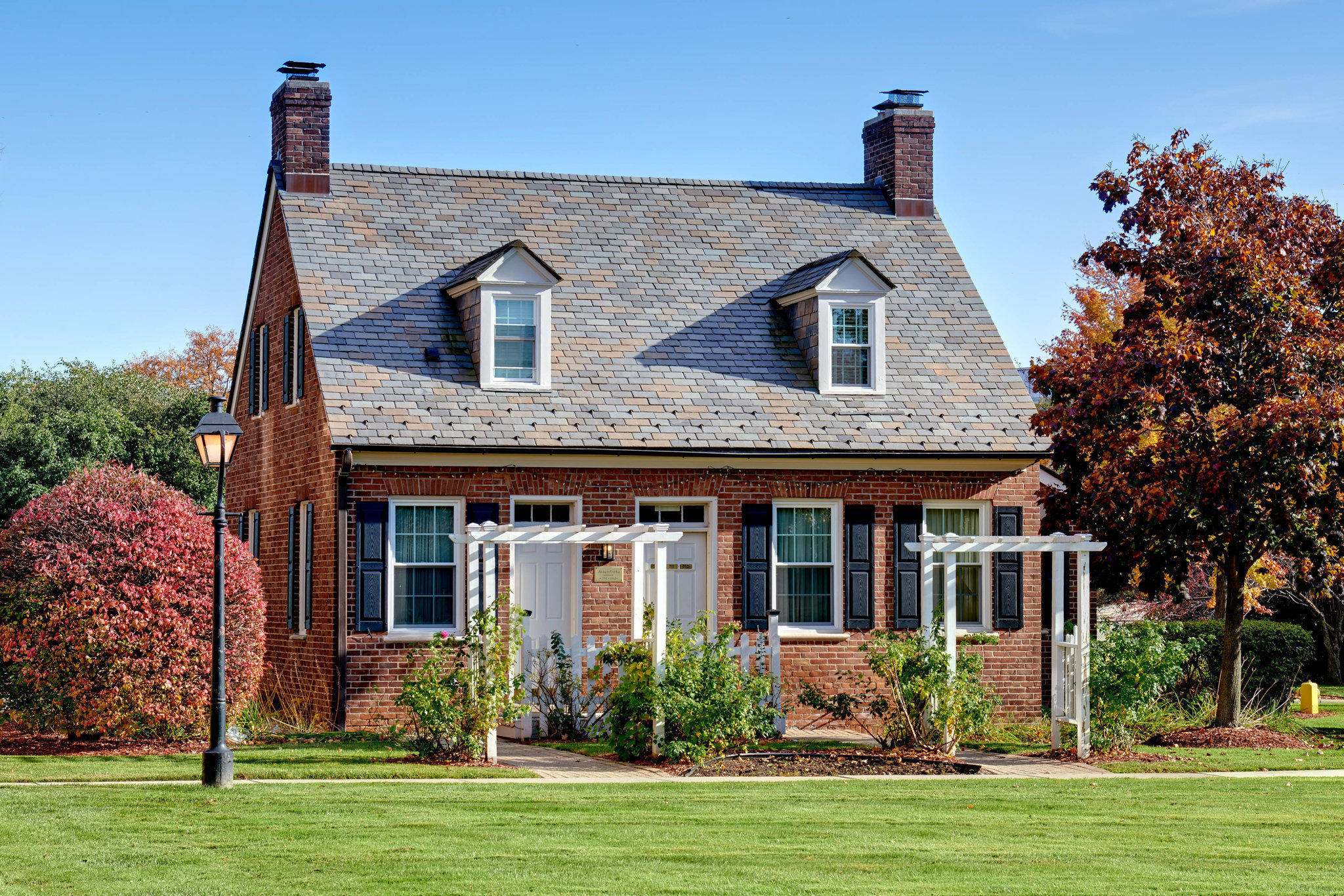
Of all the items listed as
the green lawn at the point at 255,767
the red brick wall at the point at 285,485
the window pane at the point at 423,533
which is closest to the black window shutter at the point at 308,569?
the red brick wall at the point at 285,485

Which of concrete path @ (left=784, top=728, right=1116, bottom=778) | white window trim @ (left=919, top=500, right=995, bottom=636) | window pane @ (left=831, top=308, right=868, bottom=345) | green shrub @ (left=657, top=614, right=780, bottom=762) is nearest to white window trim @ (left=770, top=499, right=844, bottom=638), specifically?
white window trim @ (left=919, top=500, right=995, bottom=636)

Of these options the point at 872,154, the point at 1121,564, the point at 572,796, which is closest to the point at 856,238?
the point at 872,154

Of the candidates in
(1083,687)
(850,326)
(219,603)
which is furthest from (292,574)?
(1083,687)

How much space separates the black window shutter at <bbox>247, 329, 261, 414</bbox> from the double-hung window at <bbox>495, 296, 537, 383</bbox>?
5095mm

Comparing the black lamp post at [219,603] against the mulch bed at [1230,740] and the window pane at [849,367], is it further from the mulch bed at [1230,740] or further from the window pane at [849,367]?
the mulch bed at [1230,740]

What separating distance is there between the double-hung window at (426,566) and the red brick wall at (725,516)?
0.28 m

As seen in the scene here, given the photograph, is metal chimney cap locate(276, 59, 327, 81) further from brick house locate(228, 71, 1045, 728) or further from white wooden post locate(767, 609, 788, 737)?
white wooden post locate(767, 609, 788, 737)

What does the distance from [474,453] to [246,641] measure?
3.33 m

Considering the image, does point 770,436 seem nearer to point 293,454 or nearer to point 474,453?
point 474,453

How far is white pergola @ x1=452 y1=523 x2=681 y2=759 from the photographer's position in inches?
592

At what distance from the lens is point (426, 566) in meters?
18.4

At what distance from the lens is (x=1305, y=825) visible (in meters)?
11.8

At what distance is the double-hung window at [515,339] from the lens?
63.2ft

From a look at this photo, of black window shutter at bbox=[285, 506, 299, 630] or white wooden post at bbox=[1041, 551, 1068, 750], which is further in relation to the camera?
black window shutter at bbox=[285, 506, 299, 630]
